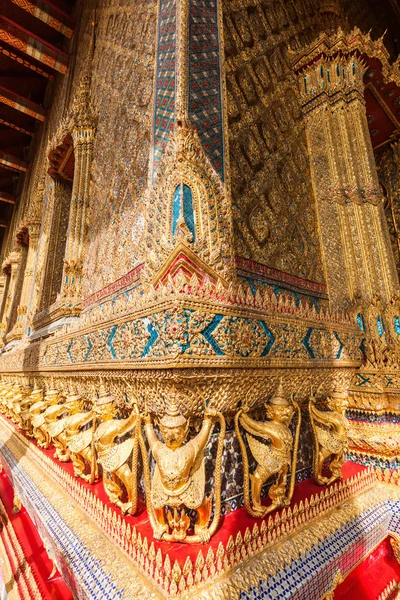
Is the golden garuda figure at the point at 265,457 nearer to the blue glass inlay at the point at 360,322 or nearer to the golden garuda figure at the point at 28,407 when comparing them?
the blue glass inlay at the point at 360,322

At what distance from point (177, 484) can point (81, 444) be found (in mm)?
1038

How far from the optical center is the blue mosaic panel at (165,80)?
222cm

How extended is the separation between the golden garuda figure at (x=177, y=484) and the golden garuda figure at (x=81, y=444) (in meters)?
0.79

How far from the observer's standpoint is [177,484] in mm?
1234

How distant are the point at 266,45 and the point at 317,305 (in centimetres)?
303

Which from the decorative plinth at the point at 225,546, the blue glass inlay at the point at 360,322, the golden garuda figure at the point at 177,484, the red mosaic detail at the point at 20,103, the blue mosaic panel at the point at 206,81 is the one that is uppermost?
the red mosaic detail at the point at 20,103

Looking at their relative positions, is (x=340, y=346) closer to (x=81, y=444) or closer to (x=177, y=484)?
(x=177, y=484)

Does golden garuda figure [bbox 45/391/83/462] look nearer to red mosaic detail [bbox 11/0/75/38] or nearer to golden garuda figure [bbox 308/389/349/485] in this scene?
golden garuda figure [bbox 308/389/349/485]

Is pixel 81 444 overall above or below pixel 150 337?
below

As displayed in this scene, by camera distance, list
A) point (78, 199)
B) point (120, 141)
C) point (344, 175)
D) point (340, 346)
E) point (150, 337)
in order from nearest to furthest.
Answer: point (150, 337), point (340, 346), point (120, 141), point (344, 175), point (78, 199)

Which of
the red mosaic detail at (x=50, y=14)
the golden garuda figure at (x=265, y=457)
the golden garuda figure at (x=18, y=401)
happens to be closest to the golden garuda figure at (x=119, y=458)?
the golden garuda figure at (x=265, y=457)

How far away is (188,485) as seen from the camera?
4.17ft

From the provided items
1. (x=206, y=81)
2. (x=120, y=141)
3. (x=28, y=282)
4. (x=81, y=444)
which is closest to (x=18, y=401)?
(x=81, y=444)

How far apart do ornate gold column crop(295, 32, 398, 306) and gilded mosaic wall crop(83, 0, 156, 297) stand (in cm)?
204
